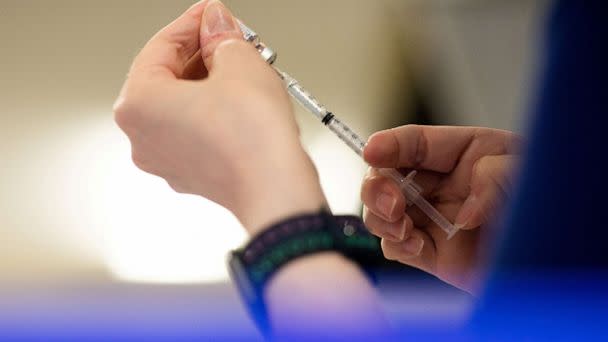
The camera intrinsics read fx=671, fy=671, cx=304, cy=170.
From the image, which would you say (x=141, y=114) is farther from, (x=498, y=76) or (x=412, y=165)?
(x=498, y=76)

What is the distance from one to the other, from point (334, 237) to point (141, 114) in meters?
0.17

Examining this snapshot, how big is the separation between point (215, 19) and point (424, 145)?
23 centimetres

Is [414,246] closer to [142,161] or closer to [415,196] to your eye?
[415,196]

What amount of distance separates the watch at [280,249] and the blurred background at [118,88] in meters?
0.80

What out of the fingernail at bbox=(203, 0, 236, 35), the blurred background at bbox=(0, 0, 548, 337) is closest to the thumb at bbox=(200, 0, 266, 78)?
the fingernail at bbox=(203, 0, 236, 35)

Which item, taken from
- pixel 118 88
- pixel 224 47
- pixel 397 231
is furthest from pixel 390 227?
pixel 118 88

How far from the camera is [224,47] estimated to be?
488 mm

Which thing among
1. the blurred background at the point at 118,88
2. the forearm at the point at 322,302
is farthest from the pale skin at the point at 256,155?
the blurred background at the point at 118,88

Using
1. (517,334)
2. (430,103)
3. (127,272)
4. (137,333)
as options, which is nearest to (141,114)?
(137,333)

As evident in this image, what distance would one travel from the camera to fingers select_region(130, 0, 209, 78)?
49 cm

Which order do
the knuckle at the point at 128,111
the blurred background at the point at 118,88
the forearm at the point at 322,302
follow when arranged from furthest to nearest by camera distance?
the blurred background at the point at 118,88 → the knuckle at the point at 128,111 → the forearm at the point at 322,302

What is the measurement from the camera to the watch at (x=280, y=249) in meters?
0.36

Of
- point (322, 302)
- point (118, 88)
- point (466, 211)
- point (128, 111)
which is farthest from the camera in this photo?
point (118, 88)

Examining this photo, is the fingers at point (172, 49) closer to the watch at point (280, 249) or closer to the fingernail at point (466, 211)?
the watch at point (280, 249)
